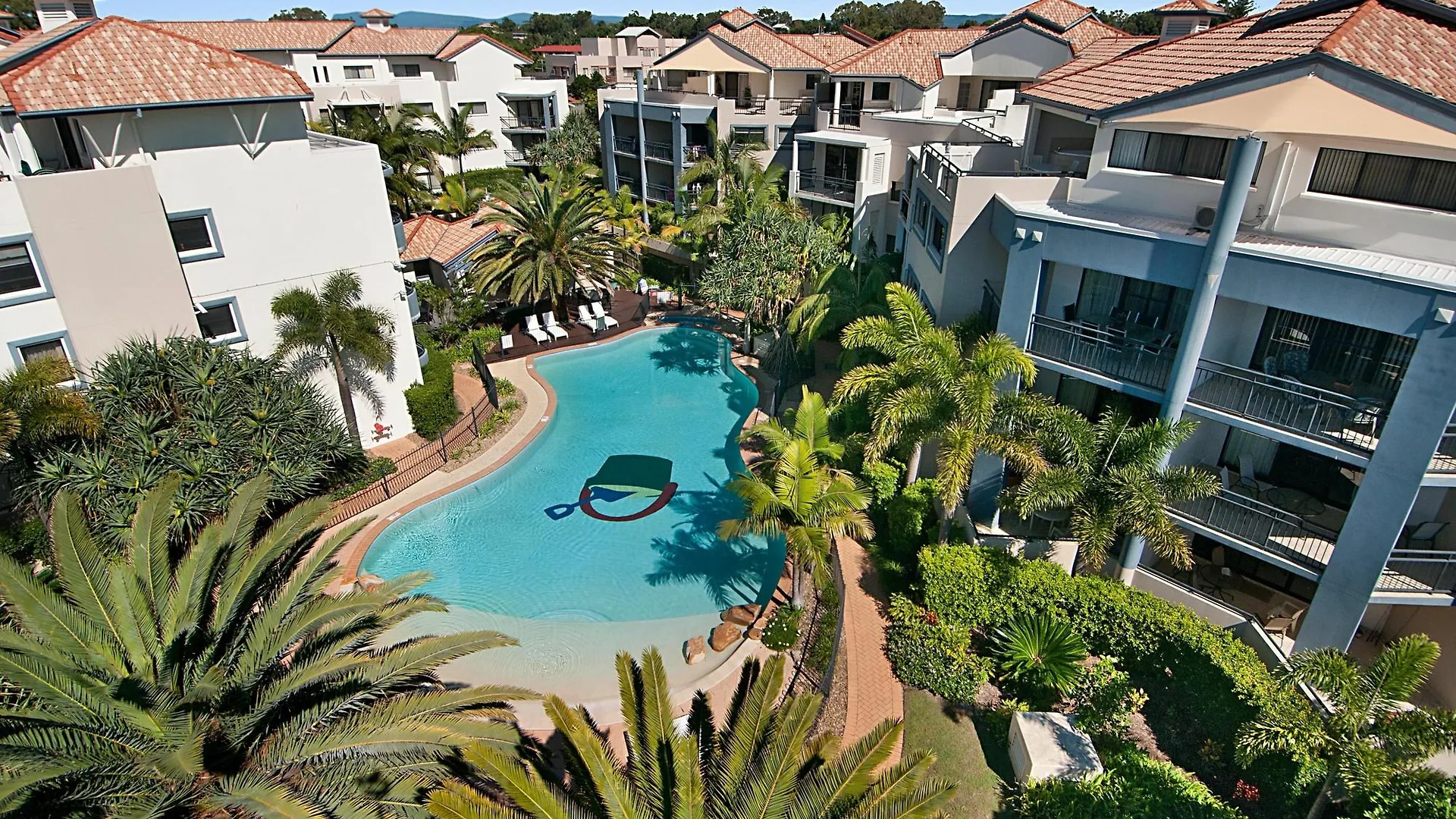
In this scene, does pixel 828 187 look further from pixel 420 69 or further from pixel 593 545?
pixel 420 69

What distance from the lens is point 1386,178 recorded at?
13742mm

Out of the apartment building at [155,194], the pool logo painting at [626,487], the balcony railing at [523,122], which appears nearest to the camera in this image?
the apartment building at [155,194]

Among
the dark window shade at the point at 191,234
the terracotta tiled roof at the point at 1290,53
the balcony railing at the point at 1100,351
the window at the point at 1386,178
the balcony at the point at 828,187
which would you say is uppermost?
the terracotta tiled roof at the point at 1290,53

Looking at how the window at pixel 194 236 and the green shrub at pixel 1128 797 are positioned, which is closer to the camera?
the green shrub at pixel 1128 797

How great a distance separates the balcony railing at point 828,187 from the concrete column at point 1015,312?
58.2 feet

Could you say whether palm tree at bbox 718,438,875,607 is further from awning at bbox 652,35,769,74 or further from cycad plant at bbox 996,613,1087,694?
awning at bbox 652,35,769,74

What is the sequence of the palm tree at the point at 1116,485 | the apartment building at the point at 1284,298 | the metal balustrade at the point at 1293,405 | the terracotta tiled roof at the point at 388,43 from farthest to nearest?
the terracotta tiled roof at the point at 388,43, the palm tree at the point at 1116,485, the metal balustrade at the point at 1293,405, the apartment building at the point at 1284,298

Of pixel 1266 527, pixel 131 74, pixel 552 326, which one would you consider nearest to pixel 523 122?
pixel 552 326

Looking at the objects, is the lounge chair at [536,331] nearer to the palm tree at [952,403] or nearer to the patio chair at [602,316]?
the patio chair at [602,316]

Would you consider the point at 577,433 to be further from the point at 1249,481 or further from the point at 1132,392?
the point at 1249,481

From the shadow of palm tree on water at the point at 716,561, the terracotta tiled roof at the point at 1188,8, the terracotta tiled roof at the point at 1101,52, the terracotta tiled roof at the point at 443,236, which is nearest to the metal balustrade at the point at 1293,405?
the shadow of palm tree on water at the point at 716,561

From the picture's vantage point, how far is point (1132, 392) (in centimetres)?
1555

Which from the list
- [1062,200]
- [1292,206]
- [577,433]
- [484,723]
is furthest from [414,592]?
[1292,206]

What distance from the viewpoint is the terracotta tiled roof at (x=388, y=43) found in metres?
54.4
